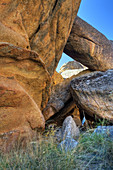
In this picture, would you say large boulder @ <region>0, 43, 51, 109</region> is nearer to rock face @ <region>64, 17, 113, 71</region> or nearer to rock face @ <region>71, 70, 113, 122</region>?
rock face @ <region>71, 70, 113, 122</region>

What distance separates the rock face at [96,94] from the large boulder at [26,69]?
6.10 ft

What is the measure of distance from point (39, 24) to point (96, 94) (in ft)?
12.2

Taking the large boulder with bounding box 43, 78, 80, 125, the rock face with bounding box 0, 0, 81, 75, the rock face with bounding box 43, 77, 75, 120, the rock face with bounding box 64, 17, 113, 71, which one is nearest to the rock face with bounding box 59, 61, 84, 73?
the rock face with bounding box 64, 17, 113, 71

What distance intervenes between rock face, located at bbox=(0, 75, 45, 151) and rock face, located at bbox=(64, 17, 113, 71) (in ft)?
22.0

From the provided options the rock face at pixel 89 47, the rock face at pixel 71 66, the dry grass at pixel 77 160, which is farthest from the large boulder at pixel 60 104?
the rock face at pixel 71 66

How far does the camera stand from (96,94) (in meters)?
6.70

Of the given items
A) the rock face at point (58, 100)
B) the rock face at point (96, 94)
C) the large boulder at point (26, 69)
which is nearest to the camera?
the large boulder at point (26, 69)

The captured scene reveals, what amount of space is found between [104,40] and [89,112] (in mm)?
6563

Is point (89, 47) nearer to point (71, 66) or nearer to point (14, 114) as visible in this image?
point (14, 114)

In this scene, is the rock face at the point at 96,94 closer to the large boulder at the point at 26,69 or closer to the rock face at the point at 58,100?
the rock face at the point at 58,100

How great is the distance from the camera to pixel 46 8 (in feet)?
20.3

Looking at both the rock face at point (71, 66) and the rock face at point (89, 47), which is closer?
the rock face at point (89, 47)

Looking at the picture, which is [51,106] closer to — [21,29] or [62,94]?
[62,94]

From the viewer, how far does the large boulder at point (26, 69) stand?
4.27 meters
